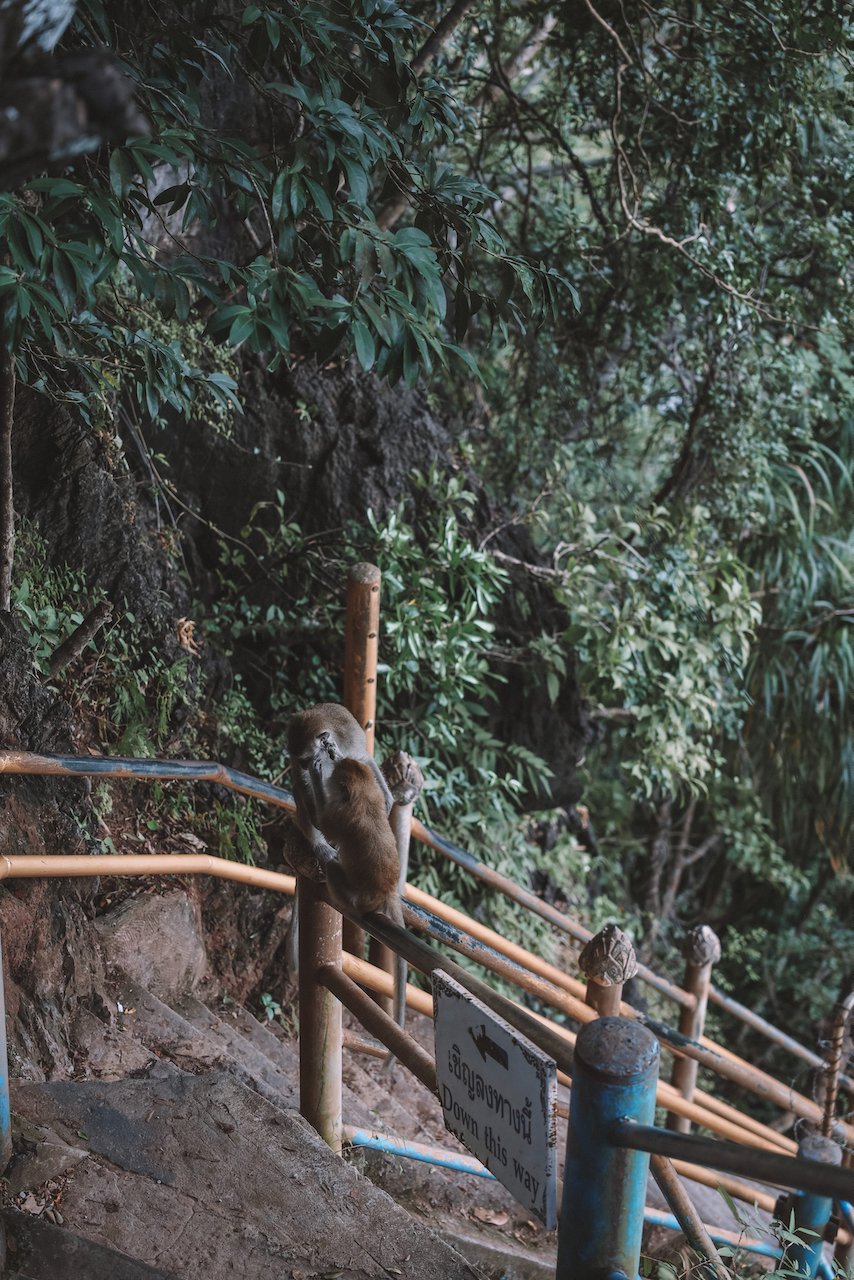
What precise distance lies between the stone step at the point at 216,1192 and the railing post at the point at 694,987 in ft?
7.65

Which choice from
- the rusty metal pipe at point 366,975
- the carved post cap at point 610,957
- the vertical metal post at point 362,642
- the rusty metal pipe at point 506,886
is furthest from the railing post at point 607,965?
the vertical metal post at point 362,642

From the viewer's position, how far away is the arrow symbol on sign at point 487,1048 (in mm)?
1350

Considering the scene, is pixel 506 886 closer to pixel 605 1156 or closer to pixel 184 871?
pixel 184 871

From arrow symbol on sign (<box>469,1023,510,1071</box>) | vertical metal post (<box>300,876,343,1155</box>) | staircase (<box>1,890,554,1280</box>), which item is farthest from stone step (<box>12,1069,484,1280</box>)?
arrow symbol on sign (<box>469,1023,510,1071</box>)

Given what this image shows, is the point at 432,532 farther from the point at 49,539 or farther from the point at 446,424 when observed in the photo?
the point at 49,539

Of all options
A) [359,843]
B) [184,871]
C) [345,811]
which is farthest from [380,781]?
[184,871]

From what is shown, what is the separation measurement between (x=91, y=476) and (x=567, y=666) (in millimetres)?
2393

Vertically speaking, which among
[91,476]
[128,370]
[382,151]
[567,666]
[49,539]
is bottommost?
[567,666]

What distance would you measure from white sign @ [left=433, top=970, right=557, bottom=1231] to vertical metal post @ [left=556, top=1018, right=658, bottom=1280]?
32mm

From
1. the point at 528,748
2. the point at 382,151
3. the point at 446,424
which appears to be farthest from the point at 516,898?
the point at 446,424

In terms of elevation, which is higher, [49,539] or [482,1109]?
[49,539]

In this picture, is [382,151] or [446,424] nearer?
[382,151]

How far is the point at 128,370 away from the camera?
3.15m

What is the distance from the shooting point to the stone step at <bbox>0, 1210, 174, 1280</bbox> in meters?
1.60
